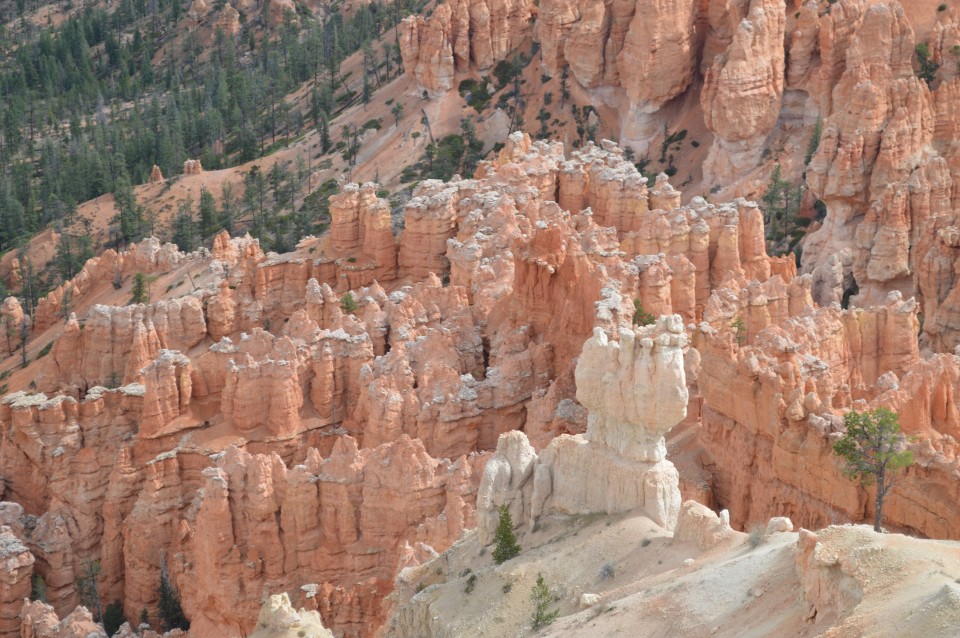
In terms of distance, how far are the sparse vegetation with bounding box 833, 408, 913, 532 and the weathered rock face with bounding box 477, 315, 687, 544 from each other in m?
5.80

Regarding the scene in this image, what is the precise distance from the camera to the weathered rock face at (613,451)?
29.4 m

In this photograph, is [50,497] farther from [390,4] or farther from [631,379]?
[390,4]

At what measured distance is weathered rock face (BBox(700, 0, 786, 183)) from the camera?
3332 inches

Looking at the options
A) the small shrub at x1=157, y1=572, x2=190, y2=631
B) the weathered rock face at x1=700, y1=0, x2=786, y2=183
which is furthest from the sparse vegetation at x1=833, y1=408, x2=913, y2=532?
the weathered rock face at x1=700, y1=0, x2=786, y2=183

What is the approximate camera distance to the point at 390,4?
458 feet

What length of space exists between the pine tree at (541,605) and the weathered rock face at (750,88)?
59979 mm

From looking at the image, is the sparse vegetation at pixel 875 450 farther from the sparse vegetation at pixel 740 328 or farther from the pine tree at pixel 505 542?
the sparse vegetation at pixel 740 328

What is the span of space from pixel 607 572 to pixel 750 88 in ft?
200

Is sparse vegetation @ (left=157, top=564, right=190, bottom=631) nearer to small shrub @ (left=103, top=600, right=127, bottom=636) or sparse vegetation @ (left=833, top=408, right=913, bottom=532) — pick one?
small shrub @ (left=103, top=600, right=127, bottom=636)

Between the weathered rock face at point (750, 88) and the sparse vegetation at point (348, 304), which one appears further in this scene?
the weathered rock face at point (750, 88)

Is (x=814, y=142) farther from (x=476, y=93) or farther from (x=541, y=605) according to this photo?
(x=541, y=605)

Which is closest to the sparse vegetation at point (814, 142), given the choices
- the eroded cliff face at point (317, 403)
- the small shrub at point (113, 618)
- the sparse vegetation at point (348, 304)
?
the eroded cliff face at point (317, 403)

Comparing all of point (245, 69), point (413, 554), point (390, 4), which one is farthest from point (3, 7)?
point (413, 554)

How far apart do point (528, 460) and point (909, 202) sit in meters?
41.1
